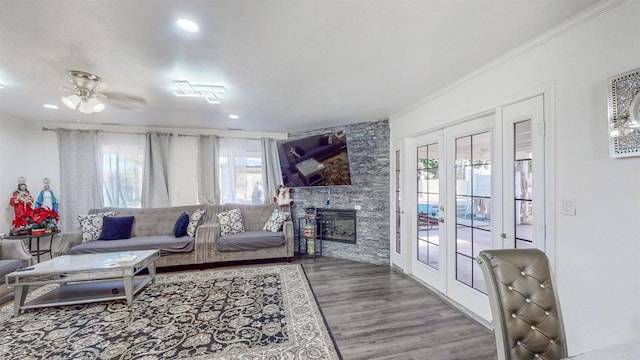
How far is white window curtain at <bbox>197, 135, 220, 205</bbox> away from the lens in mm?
4863

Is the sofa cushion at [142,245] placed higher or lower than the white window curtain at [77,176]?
lower

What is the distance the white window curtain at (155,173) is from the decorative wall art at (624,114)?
5.57 meters

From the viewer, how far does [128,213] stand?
14.1 ft

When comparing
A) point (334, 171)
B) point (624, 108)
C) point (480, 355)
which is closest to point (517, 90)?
point (624, 108)

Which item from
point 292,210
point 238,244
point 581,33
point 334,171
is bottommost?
point 238,244

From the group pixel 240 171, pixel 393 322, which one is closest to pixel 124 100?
pixel 240 171

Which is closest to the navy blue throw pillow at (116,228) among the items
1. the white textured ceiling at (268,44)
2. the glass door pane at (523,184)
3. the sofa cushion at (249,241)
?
the sofa cushion at (249,241)

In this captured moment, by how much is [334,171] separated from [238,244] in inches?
77.1

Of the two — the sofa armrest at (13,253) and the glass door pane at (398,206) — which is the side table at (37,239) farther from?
the glass door pane at (398,206)

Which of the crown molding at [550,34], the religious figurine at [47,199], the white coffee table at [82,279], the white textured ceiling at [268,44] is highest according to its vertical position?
the white textured ceiling at [268,44]

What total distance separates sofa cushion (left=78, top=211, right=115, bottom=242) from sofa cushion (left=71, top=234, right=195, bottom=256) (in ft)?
0.46

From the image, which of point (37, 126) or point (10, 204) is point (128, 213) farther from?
point (37, 126)

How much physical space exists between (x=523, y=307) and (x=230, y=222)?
406 cm

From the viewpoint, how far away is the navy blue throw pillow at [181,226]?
4.05 meters
